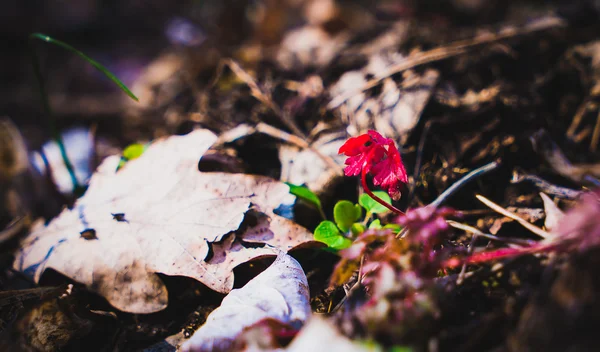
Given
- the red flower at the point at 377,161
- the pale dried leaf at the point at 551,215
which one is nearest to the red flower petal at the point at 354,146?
the red flower at the point at 377,161

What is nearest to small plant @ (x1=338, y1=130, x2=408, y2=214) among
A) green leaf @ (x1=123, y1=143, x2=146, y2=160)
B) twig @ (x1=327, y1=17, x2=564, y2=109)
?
twig @ (x1=327, y1=17, x2=564, y2=109)

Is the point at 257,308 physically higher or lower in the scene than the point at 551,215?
lower

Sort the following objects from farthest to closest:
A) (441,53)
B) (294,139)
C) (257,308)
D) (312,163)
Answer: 1. (441,53)
2. (294,139)
3. (312,163)
4. (257,308)

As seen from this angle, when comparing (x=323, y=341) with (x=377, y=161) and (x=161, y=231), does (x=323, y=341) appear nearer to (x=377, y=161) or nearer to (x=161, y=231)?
(x=377, y=161)

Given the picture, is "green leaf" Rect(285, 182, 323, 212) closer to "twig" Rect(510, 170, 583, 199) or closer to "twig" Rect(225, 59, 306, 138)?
"twig" Rect(225, 59, 306, 138)

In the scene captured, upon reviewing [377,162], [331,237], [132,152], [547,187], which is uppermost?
[377,162]

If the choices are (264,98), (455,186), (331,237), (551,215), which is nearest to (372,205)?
(331,237)

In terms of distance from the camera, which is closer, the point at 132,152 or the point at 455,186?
the point at 455,186
